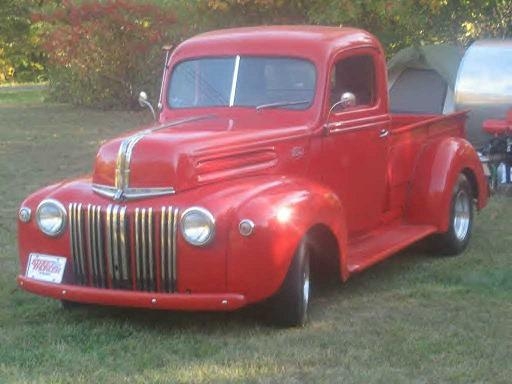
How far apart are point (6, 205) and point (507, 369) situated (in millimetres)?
6467

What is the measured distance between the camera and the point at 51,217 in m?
6.24

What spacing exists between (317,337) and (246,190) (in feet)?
3.02

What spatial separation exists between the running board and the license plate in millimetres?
1792

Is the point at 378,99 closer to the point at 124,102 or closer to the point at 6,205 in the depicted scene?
the point at 6,205

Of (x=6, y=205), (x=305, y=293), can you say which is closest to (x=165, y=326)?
(x=305, y=293)

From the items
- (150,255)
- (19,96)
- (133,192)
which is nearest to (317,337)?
(150,255)

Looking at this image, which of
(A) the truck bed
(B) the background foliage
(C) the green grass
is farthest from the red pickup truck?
(C) the green grass

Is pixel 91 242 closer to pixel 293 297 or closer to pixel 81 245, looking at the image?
pixel 81 245

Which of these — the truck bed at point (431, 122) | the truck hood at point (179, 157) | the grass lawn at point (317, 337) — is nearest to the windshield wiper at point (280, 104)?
the truck hood at point (179, 157)

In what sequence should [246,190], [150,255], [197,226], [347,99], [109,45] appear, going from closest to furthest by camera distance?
[197,226]
[150,255]
[246,190]
[347,99]
[109,45]

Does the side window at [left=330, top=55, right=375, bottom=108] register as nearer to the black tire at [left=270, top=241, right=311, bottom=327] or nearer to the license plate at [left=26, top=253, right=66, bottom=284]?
the black tire at [left=270, top=241, right=311, bottom=327]

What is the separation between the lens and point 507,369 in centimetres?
543

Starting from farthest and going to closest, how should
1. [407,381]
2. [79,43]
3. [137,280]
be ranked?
[79,43], [137,280], [407,381]

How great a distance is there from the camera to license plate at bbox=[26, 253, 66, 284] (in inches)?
244
